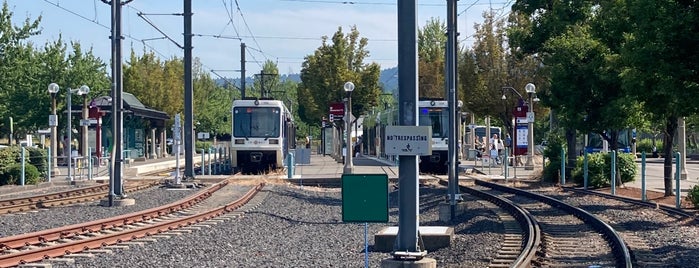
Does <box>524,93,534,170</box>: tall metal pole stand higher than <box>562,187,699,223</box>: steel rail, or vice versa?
<box>524,93,534,170</box>: tall metal pole

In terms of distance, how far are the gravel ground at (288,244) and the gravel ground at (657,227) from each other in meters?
2.31

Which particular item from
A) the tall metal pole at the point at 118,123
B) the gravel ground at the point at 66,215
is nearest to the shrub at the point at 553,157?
the gravel ground at the point at 66,215

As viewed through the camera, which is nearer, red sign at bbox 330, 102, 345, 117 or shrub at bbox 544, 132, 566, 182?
shrub at bbox 544, 132, 566, 182

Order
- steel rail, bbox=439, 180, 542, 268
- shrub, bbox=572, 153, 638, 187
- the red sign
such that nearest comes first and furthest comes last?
steel rail, bbox=439, 180, 542, 268, shrub, bbox=572, 153, 638, 187, the red sign

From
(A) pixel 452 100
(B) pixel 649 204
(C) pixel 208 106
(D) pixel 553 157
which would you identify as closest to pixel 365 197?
(A) pixel 452 100

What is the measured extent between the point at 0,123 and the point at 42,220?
3858cm

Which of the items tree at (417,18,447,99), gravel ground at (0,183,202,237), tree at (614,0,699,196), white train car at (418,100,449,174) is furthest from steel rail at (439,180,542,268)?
tree at (417,18,447,99)

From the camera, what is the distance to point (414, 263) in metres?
10.8

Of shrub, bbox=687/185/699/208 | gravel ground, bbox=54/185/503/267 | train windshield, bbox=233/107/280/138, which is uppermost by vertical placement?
train windshield, bbox=233/107/280/138

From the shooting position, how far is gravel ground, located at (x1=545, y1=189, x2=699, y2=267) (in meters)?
13.2

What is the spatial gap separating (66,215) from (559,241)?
34.5ft

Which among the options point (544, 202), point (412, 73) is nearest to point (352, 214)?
point (412, 73)

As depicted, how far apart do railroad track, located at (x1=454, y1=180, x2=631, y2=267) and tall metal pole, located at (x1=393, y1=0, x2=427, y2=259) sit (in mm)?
1419

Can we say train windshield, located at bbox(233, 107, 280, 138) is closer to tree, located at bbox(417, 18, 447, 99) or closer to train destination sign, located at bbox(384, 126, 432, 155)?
tree, located at bbox(417, 18, 447, 99)
